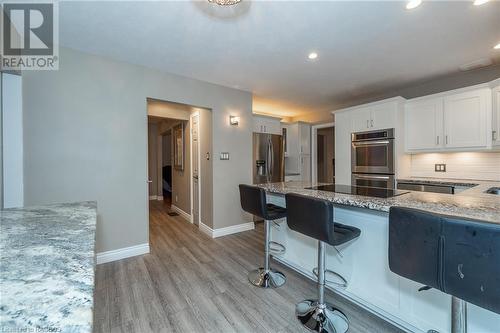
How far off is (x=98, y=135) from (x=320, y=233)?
2.75 meters

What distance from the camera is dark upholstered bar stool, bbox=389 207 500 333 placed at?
90 centimetres

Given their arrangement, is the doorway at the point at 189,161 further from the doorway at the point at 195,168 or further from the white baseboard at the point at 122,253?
the white baseboard at the point at 122,253

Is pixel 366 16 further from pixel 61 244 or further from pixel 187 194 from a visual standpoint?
pixel 187 194

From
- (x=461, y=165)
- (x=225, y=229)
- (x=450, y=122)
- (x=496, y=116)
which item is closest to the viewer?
(x=496, y=116)

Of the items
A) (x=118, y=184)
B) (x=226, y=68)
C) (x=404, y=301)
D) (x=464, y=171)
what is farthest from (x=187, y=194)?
(x=464, y=171)

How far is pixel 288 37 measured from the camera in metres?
2.27

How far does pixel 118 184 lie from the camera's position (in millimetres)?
2834

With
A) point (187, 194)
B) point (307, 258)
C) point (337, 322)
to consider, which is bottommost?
point (337, 322)

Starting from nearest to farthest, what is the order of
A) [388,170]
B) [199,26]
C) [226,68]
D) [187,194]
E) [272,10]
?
[272,10], [199,26], [226,68], [388,170], [187,194]

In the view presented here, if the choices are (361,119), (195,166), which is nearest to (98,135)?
(195,166)

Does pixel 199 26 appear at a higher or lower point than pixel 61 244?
higher

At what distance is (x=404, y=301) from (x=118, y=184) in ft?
10.4

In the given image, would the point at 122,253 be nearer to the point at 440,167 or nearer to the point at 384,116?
the point at 384,116

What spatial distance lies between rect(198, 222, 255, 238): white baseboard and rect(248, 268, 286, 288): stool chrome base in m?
1.34
